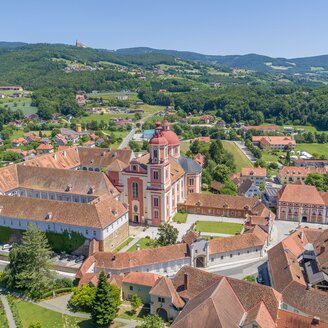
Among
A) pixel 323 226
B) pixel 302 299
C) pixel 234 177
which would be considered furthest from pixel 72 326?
pixel 234 177

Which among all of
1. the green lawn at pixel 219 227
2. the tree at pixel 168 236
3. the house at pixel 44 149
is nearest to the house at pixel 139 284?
the tree at pixel 168 236

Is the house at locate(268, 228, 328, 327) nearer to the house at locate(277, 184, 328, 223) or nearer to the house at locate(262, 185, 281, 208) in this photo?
the house at locate(277, 184, 328, 223)

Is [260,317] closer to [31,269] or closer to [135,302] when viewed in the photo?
[135,302]

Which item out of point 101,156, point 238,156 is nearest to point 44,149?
point 101,156

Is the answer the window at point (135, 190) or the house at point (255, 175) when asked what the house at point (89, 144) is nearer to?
the house at point (255, 175)

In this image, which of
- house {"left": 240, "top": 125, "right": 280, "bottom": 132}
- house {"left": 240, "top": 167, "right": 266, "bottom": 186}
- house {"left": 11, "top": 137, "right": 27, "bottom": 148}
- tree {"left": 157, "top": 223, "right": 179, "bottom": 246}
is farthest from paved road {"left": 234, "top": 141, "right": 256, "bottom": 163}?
house {"left": 11, "top": 137, "right": 27, "bottom": 148}

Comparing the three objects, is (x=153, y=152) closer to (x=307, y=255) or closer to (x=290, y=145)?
(x=307, y=255)

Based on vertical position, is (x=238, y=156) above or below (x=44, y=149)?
below
